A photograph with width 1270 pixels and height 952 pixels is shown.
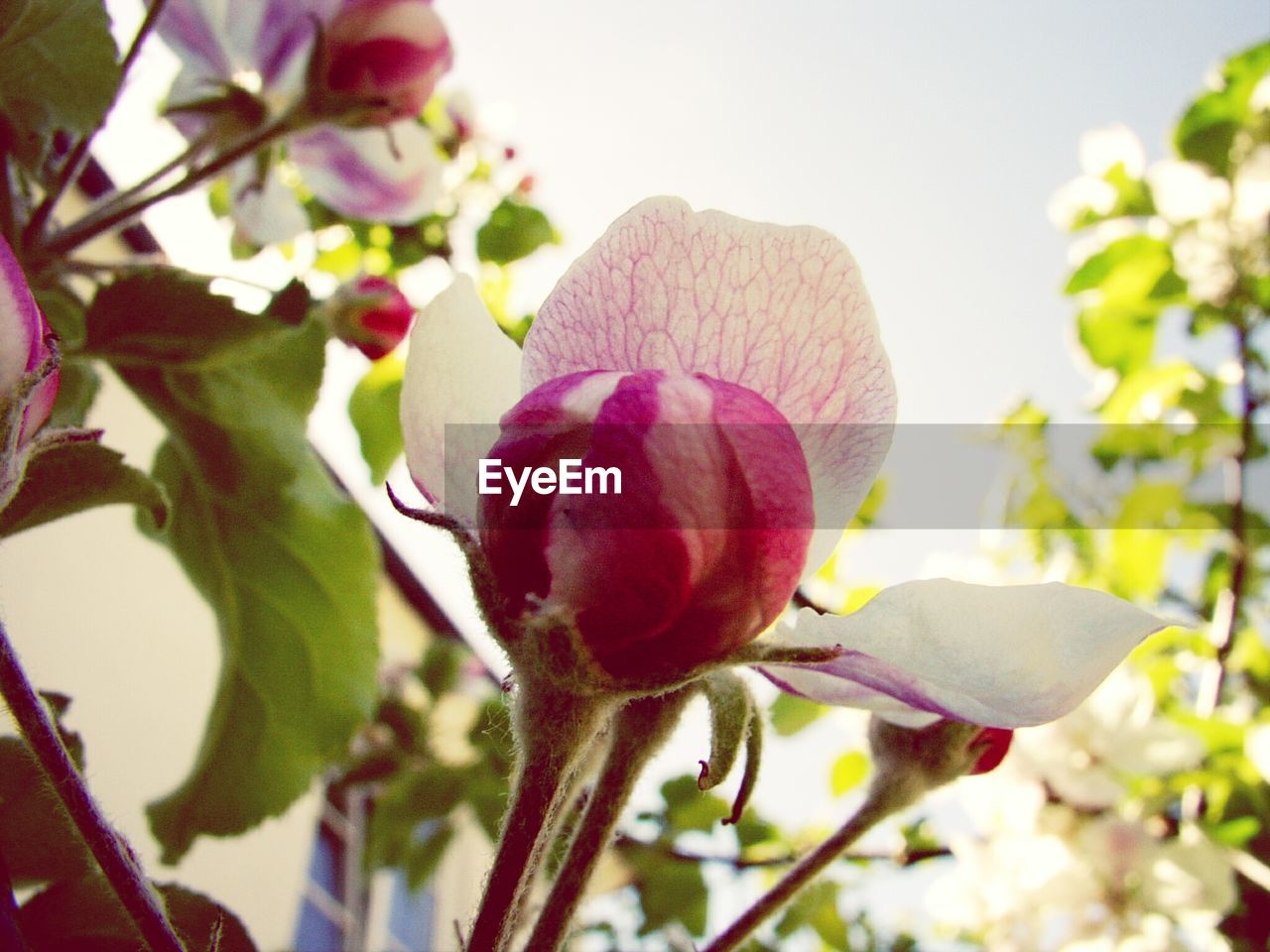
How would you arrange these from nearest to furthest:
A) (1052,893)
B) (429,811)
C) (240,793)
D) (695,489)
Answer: (695,489)
(240,793)
(1052,893)
(429,811)

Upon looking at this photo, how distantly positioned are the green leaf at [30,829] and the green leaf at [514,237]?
90 cm

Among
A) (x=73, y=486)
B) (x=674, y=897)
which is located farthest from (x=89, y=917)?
(x=674, y=897)

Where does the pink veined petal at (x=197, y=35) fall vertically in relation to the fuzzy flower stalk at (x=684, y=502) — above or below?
above

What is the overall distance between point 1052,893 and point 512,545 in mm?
1077

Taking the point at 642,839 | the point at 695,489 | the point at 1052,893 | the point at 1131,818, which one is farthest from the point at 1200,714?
the point at 695,489

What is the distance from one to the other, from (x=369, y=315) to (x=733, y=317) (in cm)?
52

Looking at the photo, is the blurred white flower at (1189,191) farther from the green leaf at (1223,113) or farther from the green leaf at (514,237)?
the green leaf at (514,237)

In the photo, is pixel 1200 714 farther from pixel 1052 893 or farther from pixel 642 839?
pixel 642 839

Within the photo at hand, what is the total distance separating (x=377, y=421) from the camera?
1.01 meters

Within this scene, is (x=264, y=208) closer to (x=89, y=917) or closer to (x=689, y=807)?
(x=89, y=917)

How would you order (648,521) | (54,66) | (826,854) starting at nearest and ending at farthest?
(648,521)
(826,854)
(54,66)

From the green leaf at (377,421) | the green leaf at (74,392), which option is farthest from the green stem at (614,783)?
the green leaf at (377,421)

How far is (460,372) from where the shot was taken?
0.28 meters

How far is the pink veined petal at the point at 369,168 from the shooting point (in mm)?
811
